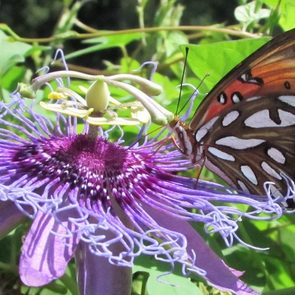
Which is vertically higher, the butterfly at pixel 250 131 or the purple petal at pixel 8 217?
the butterfly at pixel 250 131

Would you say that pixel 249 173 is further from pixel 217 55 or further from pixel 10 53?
pixel 10 53

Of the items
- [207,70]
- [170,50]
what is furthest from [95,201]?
[170,50]

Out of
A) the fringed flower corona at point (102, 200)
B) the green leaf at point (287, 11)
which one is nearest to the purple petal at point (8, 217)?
the fringed flower corona at point (102, 200)

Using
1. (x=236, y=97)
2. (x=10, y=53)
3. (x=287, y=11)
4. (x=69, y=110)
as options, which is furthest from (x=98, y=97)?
(x=287, y=11)

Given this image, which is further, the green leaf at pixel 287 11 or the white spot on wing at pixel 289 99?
the green leaf at pixel 287 11

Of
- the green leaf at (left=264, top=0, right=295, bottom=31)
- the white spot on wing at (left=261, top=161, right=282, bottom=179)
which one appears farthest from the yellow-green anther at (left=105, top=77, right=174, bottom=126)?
the green leaf at (left=264, top=0, right=295, bottom=31)

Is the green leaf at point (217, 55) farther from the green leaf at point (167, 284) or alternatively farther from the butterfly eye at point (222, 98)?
the green leaf at point (167, 284)

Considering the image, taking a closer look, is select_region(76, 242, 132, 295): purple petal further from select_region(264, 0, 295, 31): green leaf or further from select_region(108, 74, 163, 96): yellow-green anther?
select_region(264, 0, 295, 31): green leaf

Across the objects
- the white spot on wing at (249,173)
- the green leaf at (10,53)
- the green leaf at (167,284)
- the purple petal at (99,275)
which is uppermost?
the white spot on wing at (249,173)
